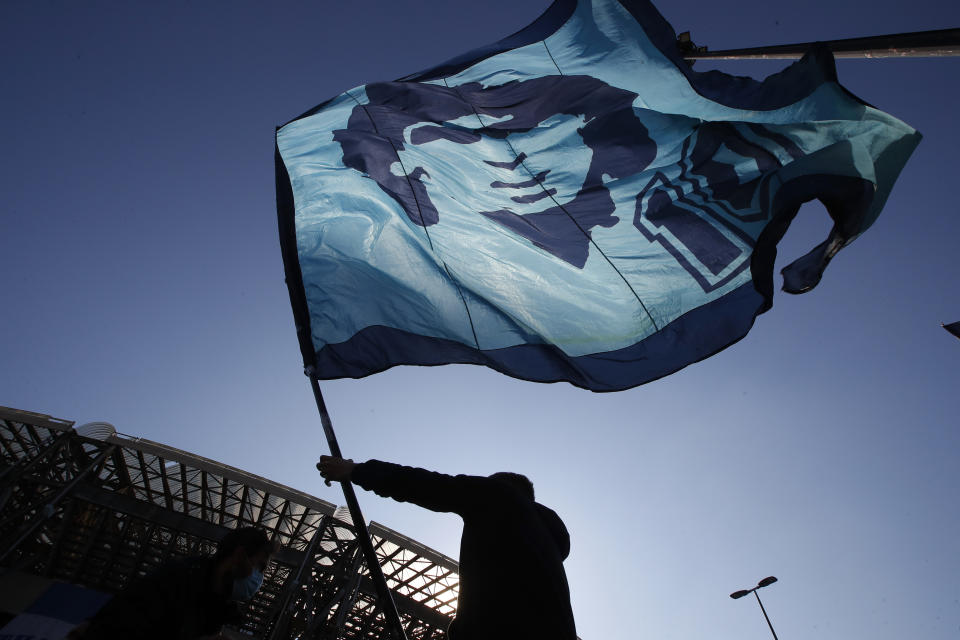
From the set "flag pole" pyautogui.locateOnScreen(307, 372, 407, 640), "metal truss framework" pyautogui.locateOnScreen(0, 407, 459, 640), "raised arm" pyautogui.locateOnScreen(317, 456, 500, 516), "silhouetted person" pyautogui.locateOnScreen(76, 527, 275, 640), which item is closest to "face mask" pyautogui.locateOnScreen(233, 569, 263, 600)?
"silhouetted person" pyautogui.locateOnScreen(76, 527, 275, 640)

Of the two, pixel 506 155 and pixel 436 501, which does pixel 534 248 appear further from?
pixel 436 501

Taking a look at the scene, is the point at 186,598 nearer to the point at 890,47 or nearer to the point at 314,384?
the point at 314,384

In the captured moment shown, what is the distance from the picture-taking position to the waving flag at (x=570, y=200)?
3164mm

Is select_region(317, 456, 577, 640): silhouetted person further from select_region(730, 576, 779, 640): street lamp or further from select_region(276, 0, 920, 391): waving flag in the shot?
select_region(730, 576, 779, 640): street lamp

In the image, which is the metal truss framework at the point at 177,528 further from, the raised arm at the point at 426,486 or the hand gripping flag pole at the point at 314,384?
the raised arm at the point at 426,486

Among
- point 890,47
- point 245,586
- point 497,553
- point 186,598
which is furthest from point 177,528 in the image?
→ point 890,47

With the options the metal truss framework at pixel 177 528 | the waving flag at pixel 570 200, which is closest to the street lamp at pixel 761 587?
the metal truss framework at pixel 177 528

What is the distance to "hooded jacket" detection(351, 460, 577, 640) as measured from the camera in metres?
1.53

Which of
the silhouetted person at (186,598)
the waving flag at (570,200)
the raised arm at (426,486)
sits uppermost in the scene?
the waving flag at (570,200)

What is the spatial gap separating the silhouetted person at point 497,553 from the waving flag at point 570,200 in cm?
127

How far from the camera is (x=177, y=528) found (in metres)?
17.2

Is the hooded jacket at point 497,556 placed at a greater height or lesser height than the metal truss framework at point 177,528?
lesser

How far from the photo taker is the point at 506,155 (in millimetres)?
4230

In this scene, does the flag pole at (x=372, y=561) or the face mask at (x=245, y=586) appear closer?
the flag pole at (x=372, y=561)
